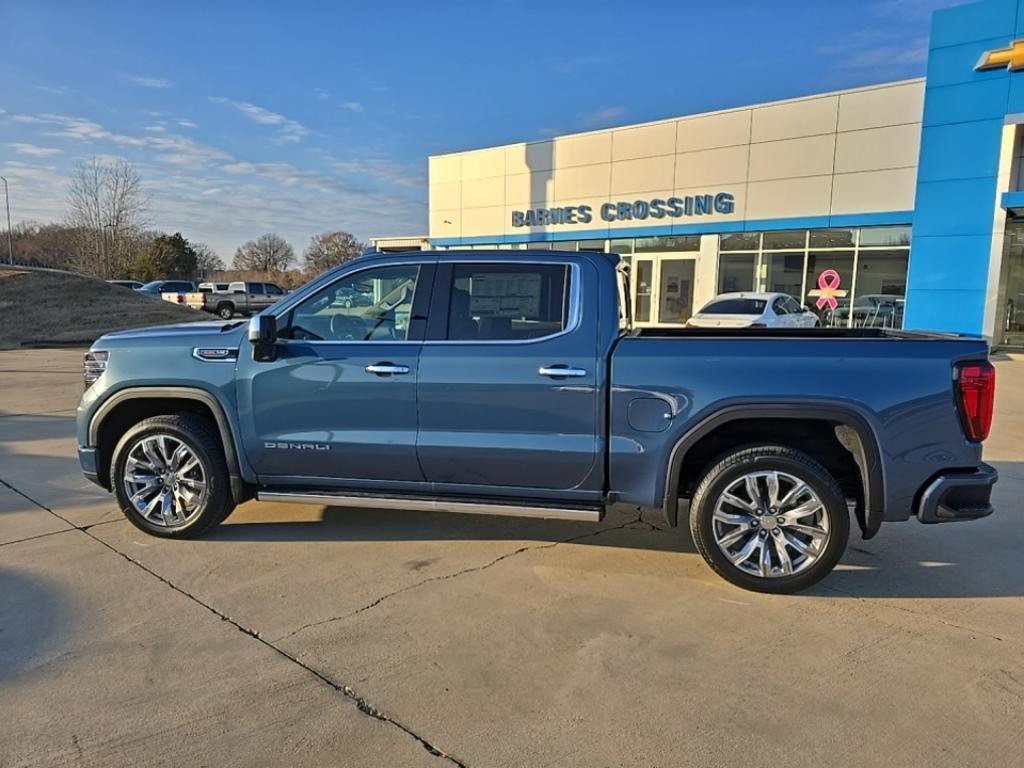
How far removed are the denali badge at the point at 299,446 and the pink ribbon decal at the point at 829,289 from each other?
17246mm

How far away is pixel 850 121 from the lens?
17922 mm

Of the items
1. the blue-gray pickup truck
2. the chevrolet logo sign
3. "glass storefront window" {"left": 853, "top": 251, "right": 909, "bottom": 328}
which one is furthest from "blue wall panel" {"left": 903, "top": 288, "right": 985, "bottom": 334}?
the blue-gray pickup truck

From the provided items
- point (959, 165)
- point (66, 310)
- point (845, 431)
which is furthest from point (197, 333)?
point (66, 310)

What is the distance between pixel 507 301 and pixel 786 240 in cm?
1760

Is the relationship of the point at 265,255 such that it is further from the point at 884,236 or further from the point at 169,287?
the point at 884,236

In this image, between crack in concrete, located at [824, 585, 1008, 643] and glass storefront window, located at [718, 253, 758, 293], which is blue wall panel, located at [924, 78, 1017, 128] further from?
crack in concrete, located at [824, 585, 1008, 643]

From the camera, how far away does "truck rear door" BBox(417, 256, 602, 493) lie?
4027 mm

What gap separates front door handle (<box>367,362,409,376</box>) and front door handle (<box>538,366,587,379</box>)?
0.88m


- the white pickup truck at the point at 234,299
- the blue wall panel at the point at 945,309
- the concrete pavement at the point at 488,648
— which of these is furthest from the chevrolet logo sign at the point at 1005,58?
the white pickup truck at the point at 234,299

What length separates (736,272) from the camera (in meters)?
20.8

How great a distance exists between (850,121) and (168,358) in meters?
18.6

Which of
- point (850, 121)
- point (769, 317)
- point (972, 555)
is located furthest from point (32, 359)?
point (850, 121)

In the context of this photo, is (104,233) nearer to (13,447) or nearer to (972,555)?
(13,447)

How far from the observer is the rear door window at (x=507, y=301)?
4.19 metres
